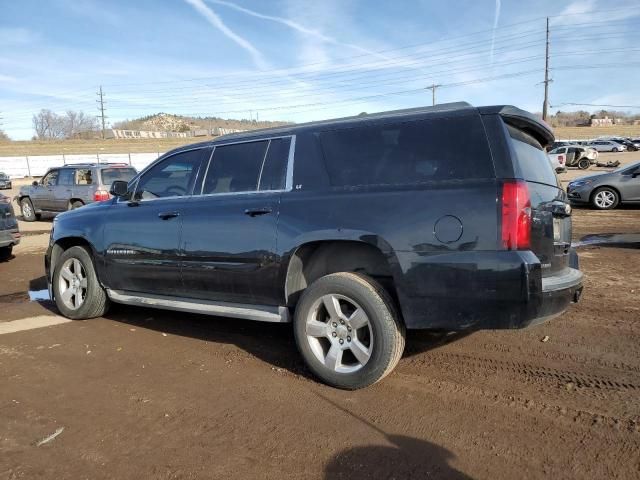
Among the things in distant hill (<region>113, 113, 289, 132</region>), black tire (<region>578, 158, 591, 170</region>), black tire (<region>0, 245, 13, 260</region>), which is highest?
distant hill (<region>113, 113, 289, 132</region>)

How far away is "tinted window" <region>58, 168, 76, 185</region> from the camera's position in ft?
47.5

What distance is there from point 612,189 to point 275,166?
13.2m

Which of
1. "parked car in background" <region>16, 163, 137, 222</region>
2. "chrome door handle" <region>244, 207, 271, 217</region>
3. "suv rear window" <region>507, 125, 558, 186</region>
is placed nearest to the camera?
"suv rear window" <region>507, 125, 558, 186</region>

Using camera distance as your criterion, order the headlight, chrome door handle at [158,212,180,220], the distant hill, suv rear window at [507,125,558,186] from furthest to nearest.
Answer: the distant hill < the headlight < chrome door handle at [158,212,180,220] < suv rear window at [507,125,558,186]

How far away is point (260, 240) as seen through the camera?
13.1 feet

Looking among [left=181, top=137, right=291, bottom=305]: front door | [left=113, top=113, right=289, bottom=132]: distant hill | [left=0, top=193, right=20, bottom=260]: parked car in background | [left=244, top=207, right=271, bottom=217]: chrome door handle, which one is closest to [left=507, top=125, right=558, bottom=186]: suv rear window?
[left=181, top=137, right=291, bottom=305]: front door

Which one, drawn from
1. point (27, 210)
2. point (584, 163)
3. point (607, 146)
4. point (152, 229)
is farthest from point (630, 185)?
point (607, 146)

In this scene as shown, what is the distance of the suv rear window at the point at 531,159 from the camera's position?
3420mm

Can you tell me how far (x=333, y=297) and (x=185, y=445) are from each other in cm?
136

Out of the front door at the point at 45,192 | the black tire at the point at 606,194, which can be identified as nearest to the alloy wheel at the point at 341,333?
the black tire at the point at 606,194

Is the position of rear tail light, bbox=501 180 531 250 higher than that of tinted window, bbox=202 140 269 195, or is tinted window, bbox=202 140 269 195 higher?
tinted window, bbox=202 140 269 195

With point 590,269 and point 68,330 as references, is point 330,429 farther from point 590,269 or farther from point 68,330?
point 590,269

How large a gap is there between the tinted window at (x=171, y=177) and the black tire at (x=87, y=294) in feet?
3.31

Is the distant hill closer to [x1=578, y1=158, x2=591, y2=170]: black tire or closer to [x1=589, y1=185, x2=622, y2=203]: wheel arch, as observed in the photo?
[x1=578, y1=158, x2=591, y2=170]: black tire
